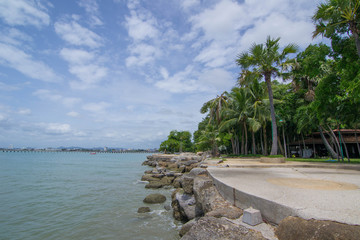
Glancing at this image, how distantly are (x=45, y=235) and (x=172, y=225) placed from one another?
4517 mm

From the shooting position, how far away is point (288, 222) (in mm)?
2744

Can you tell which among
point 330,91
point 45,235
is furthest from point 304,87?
point 45,235

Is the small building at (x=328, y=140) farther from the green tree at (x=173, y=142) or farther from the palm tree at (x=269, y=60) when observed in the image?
the green tree at (x=173, y=142)

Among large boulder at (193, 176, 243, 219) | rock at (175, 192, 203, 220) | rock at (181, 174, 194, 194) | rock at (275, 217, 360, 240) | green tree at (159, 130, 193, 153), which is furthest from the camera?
green tree at (159, 130, 193, 153)

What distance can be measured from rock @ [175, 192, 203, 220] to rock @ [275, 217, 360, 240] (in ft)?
13.1

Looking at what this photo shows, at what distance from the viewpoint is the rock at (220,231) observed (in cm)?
293

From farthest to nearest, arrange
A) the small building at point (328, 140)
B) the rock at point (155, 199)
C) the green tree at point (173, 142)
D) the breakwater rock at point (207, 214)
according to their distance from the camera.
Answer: the green tree at point (173, 142), the small building at point (328, 140), the rock at point (155, 199), the breakwater rock at point (207, 214)

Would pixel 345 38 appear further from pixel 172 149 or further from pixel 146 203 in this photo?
pixel 172 149

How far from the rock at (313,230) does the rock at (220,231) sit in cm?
36

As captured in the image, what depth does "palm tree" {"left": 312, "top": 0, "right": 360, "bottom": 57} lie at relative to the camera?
8.64 m

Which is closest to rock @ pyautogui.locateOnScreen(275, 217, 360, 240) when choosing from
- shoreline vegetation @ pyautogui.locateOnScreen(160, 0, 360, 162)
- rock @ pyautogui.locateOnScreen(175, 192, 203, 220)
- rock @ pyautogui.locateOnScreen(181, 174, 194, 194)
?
rock @ pyautogui.locateOnScreen(175, 192, 203, 220)

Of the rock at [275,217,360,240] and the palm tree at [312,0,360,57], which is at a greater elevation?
the palm tree at [312,0,360,57]

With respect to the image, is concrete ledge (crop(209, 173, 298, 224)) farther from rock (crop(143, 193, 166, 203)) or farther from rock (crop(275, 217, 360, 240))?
rock (crop(143, 193, 166, 203))

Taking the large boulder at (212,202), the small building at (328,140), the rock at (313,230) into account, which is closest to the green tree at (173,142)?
the small building at (328,140)
